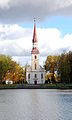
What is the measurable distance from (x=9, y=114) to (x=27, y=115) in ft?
7.50

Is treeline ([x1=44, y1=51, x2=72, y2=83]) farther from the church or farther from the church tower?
the church tower

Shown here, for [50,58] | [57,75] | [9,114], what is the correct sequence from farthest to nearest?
[50,58]
[57,75]
[9,114]

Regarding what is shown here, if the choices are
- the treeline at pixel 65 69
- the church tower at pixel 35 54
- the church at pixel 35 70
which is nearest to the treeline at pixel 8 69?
the church at pixel 35 70

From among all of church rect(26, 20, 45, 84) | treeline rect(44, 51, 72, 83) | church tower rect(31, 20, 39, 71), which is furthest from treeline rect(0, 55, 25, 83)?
treeline rect(44, 51, 72, 83)

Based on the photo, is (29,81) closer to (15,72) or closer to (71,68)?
(15,72)

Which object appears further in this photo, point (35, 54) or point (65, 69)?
point (35, 54)

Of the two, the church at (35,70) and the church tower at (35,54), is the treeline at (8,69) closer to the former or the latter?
the church at (35,70)

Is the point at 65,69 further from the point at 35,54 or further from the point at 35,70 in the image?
the point at 35,54

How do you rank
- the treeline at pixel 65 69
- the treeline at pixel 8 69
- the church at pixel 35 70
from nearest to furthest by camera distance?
the treeline at pixel 65 69 < the treeline at pixel 8 69 < the church at pixel 35 70

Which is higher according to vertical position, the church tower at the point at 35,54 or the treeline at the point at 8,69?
the church tower at the point at 35,54

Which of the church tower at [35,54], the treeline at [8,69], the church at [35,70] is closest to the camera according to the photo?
the treeline at [8,69]

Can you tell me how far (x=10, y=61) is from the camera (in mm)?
125750

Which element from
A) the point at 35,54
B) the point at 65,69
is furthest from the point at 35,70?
the point at 65,69

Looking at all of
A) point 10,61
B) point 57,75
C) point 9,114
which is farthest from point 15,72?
point 9,114
